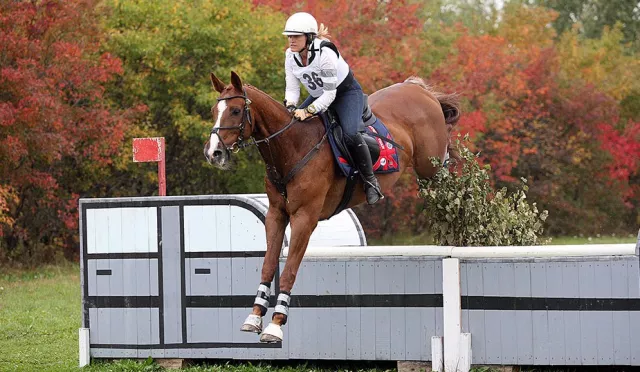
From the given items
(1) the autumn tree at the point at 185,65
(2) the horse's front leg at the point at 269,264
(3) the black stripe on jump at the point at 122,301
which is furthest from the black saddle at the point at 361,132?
(1) the autumn tree at the point at 185,65

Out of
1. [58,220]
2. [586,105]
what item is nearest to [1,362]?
[58,220]

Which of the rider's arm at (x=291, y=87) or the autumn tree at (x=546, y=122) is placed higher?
the autumn tree at (x=546, y=122)

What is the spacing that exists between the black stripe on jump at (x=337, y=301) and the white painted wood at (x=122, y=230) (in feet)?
2.14

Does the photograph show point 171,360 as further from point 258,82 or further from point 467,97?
point 467,97

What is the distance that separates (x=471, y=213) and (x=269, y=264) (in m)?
2.02

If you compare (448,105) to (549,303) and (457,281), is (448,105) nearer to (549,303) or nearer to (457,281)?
(457,281)

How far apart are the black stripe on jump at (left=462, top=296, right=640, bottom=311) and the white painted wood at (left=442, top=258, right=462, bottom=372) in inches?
3.9

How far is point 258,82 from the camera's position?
2317 centimetres

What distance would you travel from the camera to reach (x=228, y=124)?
7098 millimetres

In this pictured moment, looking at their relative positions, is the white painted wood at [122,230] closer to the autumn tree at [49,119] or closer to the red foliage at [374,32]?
the autumn tree at [49,119]

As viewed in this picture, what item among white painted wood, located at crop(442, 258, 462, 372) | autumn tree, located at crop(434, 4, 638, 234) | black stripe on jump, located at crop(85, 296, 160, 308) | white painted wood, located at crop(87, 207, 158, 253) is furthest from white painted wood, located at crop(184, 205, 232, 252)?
autumn tree, located at crop(434, 4, 638, 234)

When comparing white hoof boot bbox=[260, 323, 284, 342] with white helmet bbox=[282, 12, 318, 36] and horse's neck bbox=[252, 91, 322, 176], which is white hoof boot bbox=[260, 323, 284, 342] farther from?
white helmet bbox=[282, 12, 318, 36]

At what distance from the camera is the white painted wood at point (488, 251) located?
24.9 feet

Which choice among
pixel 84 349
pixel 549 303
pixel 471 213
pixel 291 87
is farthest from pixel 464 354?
pixel 84 349
